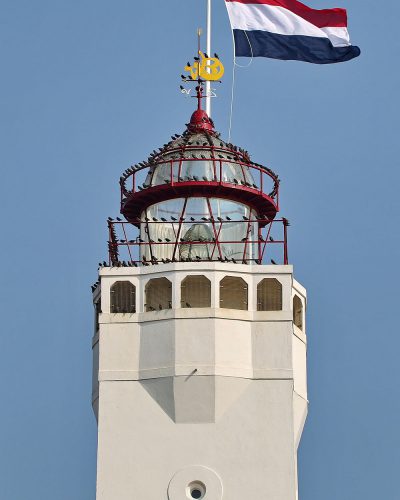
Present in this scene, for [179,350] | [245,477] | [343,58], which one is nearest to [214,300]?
[179,350]

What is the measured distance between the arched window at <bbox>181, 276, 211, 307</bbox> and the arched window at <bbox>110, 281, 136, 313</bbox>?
152 cm

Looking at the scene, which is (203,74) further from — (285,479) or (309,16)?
(285,479)

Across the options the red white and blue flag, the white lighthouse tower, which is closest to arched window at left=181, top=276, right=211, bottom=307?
the white lighthouse tower

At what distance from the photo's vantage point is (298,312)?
5669 cm

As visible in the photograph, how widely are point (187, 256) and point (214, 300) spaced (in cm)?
246

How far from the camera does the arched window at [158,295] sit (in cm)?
5541

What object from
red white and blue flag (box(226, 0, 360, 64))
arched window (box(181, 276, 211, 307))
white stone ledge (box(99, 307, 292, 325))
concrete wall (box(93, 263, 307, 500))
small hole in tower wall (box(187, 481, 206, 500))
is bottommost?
small hole in tower wall (box(187, 481, 206, 500))

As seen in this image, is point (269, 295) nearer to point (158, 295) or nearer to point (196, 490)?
point (158, 295)

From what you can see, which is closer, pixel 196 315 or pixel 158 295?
pixel 196 315

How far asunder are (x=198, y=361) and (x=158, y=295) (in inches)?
115

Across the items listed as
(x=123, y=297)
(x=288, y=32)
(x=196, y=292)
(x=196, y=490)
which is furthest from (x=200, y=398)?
(x=288, y=32)

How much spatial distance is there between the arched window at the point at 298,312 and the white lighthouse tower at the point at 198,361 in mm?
43

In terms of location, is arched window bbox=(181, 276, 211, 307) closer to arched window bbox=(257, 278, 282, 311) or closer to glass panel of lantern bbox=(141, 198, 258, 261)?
glass panel of lantern bbox=(141, 198, 258, 261)

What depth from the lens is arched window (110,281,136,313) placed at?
55156mm
